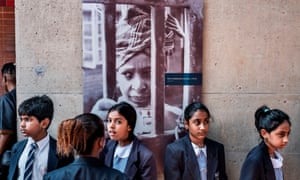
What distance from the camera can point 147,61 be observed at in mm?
4223

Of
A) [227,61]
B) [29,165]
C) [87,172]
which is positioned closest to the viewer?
[87,172]

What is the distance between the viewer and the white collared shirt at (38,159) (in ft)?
10.8

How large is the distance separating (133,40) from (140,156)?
1134mm

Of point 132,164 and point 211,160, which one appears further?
point 211,160

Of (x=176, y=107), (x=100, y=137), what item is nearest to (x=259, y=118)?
(x=176, y=107)

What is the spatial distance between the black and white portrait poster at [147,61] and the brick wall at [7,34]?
160 centimetres

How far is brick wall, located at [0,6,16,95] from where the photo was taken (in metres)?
5.36

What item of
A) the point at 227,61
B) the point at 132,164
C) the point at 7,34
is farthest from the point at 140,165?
the point at 7,34

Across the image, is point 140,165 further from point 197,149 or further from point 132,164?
point 197,149

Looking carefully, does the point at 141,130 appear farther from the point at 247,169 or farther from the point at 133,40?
the point at 247,169

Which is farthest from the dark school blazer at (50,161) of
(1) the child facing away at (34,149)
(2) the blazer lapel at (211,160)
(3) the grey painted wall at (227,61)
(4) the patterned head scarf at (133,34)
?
(2) the blazer lapel at (211,160)

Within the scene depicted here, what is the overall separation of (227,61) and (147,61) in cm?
77

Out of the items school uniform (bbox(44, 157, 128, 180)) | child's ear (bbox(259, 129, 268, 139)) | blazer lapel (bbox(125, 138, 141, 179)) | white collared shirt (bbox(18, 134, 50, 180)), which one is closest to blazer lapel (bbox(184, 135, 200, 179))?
blazer lapel (bbox(125, 138, 141, 179))

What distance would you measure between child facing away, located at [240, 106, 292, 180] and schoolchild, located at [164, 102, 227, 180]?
50cm
